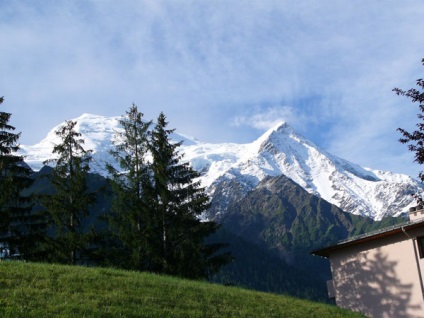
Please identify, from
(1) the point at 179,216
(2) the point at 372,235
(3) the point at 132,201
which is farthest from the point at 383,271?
(3) the point at 132,201

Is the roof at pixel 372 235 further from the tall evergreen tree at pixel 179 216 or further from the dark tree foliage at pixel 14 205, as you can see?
the dark tree foliage at pixel 14 205

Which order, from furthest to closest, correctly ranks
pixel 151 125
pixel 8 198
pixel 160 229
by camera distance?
1. pixel 151 125
2. pixel 160 229
3. pixel 8 198

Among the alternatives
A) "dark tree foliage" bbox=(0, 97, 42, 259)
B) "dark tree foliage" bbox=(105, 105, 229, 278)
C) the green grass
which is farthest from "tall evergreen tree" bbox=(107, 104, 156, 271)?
the green grass

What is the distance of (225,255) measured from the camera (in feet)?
127

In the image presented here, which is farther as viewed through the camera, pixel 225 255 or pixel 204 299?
pixel 225 255

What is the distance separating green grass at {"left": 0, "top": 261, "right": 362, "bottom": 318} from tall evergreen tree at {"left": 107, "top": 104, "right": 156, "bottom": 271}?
14.4 metres

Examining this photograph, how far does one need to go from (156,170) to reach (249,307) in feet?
69.4

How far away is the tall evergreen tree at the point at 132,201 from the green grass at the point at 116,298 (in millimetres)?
14398

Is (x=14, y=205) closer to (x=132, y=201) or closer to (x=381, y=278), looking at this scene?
(x=132, y=201)

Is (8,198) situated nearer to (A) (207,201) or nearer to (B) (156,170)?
(B) (156,170)

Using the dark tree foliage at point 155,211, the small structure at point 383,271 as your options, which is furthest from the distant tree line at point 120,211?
the small structure at point 383,271

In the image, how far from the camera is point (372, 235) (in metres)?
33.2

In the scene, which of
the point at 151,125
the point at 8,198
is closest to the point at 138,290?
the point at 8,198

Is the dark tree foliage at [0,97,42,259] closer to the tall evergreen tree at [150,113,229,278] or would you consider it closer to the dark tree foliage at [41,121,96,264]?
the dark tree foliage at [41,121,96,264]
